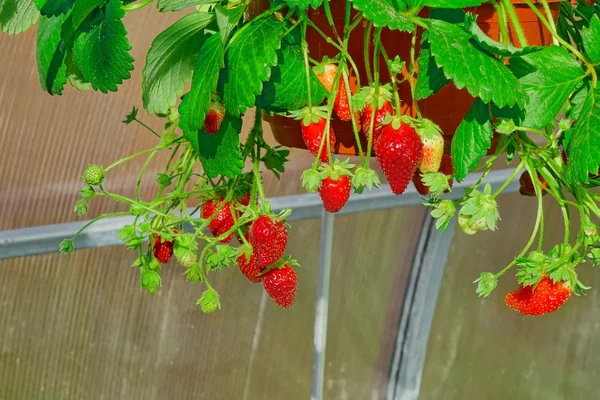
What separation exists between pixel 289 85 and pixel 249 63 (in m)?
0.06

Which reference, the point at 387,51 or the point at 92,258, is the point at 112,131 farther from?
the point at 387,51

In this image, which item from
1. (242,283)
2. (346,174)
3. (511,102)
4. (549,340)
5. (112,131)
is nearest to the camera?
(511,102)

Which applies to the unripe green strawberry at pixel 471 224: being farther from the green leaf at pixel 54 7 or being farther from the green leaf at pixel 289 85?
the green leaf at pixel 54 7

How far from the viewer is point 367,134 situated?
656mm

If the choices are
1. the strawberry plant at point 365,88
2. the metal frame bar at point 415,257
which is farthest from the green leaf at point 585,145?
the metal frame bar at point 415,257

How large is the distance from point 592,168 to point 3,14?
49 cm

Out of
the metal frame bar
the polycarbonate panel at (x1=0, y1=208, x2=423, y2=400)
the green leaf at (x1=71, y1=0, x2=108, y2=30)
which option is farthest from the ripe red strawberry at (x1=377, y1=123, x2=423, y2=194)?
the polycarbonate panel at (x1=0, y1=208, x2=423, y2=400)

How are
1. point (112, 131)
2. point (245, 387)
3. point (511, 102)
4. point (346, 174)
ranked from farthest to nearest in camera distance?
point (245, 387)
point (112, 131)
point (346, 174)
point (511, 102)

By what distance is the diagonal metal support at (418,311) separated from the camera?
79.0 inches

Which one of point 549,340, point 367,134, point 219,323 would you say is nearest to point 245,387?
point 219,323

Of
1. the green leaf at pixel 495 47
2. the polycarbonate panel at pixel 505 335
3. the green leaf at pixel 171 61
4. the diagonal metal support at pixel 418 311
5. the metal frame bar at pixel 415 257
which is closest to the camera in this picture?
the green leaf at pixel 495 47

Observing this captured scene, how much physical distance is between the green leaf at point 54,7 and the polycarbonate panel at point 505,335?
1676mm

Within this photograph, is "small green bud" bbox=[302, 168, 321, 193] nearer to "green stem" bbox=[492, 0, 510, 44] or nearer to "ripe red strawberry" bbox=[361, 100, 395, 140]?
"ripe red strawberry" bbox=[361, 100, 395, 140]

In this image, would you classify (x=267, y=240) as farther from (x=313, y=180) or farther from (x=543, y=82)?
(x=543, y=82)
